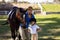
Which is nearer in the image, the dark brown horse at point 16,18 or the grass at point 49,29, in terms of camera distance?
the dark brown horse at point 16,18

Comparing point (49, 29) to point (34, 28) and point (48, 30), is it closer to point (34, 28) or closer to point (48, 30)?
point (48, 30)

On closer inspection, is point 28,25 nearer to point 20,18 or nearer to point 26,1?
point 20,18

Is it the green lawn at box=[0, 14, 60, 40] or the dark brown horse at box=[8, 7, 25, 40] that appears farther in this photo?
the green lawn at box=[0, 14, 60, 40]

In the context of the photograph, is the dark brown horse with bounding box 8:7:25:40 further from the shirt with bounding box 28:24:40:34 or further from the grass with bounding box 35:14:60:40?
the grass with bounding box 35:14:60:40

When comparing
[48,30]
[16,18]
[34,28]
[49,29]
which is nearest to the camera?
[34,28]

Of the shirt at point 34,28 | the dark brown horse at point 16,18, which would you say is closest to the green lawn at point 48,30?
the dark brown horse at point 16,18

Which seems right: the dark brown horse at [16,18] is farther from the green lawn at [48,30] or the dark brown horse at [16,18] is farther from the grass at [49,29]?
the grass at [49,29]

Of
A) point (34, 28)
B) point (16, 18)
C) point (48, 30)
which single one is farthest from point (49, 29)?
point (34, 28)

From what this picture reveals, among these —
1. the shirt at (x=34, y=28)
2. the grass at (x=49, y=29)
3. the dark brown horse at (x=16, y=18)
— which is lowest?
the grass at (x=49, y=29)

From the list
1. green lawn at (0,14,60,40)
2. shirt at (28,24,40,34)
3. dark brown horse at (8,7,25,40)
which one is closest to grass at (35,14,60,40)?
green lawn at (0,14,60,40)

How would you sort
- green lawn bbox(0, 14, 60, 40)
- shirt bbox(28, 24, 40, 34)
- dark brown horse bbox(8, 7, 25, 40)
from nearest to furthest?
shirt bbox(28, 24, 40, 34)
dark brown horse bbox(8, 7, 25, 40)
green lawn bbox(0, 14, 60, 40)

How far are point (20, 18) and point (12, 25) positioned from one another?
0.58m

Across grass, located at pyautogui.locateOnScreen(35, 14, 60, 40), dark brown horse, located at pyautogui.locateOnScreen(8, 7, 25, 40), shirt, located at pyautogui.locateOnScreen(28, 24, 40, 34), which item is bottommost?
grass, located at pyautogui.locateOnScreen(35, 14, 60, 40)

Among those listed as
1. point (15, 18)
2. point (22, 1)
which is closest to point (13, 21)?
point (15, 18)
